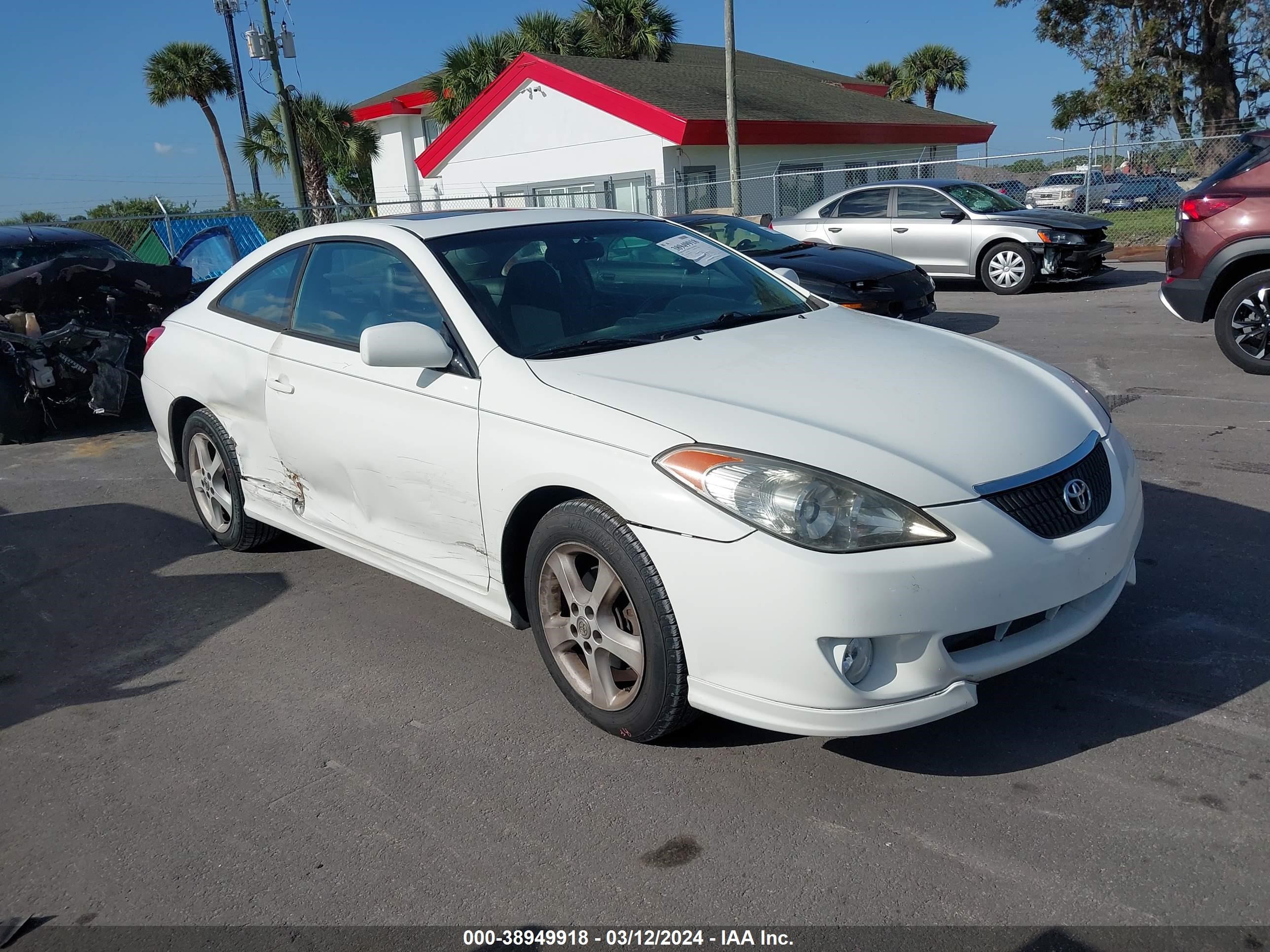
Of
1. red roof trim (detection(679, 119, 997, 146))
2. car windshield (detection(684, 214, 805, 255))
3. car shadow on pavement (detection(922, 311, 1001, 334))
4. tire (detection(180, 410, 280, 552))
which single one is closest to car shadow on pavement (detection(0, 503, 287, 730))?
tire (detection(180, 410, 280, 552))

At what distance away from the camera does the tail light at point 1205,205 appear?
24.4 feet

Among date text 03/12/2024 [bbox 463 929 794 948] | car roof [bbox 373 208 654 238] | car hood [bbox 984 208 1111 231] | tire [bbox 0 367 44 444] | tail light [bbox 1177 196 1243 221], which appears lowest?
date text 03/12/2024 [bbox 463 929 794 948]

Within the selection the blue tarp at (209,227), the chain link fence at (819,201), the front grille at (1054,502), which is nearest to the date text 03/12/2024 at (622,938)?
the front grille at (1054,502)

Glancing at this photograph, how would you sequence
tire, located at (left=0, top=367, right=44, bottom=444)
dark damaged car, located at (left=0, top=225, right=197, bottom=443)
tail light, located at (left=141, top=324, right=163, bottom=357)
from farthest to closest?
tire, located at (left=0, top=367, right=44, bottom=444) < dark damaged car, located at (left=0, top=225, right=197, bottom=443) < tail light, located at (left=141, top=324, right=163, bottom=357)

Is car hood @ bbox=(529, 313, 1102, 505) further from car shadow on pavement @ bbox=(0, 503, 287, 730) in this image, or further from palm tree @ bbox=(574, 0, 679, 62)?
palm tree @ bbox=(574, 0, 679, 62)

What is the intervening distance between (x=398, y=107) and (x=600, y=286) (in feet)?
117

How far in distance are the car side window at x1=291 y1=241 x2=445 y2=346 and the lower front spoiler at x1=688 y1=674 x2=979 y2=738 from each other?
1.81 m

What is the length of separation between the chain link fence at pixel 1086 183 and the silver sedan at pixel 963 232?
99 cm

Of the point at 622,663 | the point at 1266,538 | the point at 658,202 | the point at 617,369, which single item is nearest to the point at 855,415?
the point at 617,369

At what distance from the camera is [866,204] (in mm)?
14094

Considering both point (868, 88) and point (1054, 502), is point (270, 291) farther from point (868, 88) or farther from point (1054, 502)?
point (868, 88)

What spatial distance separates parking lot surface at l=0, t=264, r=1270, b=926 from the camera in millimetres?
2584

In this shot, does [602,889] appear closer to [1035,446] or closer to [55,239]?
[1035,446]

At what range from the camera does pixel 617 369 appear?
3418 millimetres
